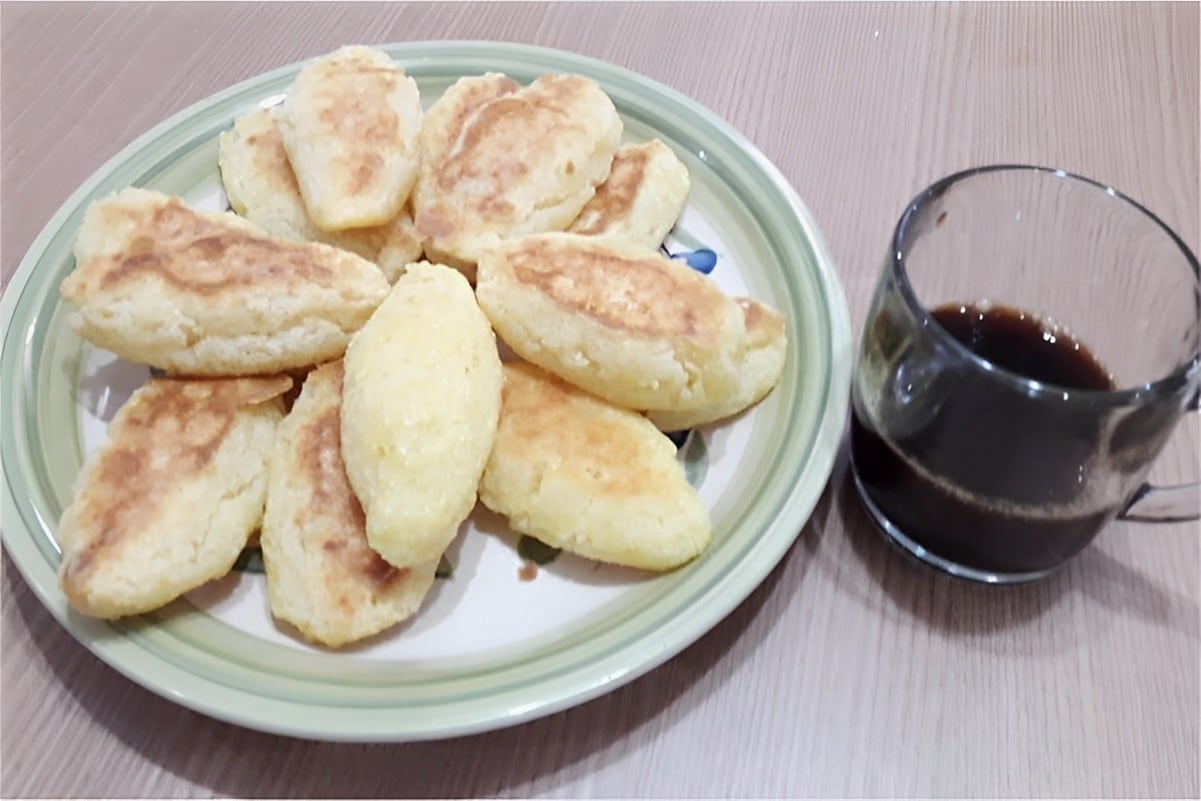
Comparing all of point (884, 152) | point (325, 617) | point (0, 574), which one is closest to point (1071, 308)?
point (884, 152)

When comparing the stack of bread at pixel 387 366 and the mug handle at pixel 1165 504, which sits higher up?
the stack of bread at pixel 387 366

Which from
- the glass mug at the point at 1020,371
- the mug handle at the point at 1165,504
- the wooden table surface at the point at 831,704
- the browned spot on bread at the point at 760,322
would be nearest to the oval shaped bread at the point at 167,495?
the wooden table surface at the point at 831,704

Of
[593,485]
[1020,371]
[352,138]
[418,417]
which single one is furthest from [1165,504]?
[352,138]

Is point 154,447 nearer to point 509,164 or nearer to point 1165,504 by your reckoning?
point 509,164

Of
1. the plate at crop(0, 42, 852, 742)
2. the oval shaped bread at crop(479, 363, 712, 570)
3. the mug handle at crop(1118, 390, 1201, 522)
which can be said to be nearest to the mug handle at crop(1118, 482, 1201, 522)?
the mug handle at crop(1118, 390, 1201, 522)

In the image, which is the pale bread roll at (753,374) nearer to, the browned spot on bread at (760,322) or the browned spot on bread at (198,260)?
the browned spot on bread at (760,322)

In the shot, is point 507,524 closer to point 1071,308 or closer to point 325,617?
point 325,617

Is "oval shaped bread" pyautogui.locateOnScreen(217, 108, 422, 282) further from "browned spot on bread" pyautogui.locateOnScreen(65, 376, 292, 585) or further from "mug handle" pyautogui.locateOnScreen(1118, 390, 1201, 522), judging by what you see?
"mug handle" pyautogui.locateOnScreen(1118, 390, 1201, 522)
